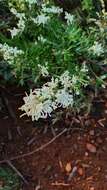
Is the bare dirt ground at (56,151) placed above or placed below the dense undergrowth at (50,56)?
below

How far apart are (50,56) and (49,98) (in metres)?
0.26

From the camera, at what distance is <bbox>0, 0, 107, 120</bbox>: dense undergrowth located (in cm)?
247

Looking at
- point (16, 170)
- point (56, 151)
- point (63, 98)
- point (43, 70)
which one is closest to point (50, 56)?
point (43, 70)

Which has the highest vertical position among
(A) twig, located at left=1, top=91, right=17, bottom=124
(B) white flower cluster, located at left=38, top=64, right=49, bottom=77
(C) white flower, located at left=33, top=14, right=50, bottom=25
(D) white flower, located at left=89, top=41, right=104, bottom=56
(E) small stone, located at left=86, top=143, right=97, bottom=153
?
(C) white flower, located at left=33, top=14, right=50, bottom=25

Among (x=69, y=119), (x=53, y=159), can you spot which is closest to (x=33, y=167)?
(x=53, y=159)

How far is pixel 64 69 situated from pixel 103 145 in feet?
1.39

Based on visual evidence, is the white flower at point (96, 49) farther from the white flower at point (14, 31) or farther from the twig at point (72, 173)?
the twig at point (72, 173)

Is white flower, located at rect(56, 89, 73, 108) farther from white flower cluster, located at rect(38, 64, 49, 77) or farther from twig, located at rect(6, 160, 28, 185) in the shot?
twig, located at rect(6, 160, 28, 185)

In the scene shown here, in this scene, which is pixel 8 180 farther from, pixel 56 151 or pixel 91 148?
pixel 91 148

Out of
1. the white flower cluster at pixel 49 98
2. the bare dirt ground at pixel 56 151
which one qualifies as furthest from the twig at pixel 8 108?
the white flower cluster at pixel 49 98

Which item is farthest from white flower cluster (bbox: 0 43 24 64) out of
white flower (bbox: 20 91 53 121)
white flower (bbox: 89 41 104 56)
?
white flower (bbox: 89 41 104 56)

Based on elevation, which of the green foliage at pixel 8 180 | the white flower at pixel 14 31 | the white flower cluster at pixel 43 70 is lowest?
the green foliage at pixel 8 180

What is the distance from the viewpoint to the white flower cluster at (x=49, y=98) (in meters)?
2.40

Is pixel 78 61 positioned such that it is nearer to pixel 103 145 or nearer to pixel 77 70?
pixel 77 70
